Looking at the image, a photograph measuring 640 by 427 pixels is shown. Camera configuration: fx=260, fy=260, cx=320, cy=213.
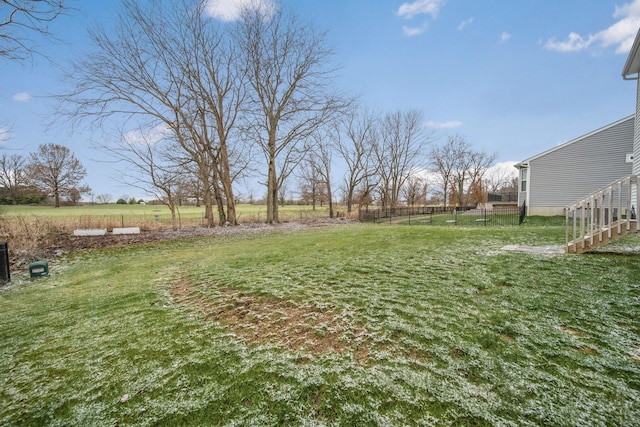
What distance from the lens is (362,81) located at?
18.4m

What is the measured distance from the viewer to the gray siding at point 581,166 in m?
13.9

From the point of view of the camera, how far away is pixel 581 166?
592 inches

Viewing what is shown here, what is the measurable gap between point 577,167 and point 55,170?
44.0 m

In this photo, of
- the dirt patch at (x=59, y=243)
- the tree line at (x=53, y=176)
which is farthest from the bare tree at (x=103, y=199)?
the dirt patch at (x=59, y=243)

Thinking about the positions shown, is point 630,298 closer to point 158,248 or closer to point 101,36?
point 158,248

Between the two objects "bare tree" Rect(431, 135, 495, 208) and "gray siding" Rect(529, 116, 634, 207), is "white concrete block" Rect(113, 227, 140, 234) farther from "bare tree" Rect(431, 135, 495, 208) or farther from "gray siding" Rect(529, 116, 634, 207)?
"bare tree" Rect(431, 135, 495, 208)

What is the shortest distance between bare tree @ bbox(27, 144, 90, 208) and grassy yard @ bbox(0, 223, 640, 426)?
30983 mm

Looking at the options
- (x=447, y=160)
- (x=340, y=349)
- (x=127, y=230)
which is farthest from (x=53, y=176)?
(x=447, y=160)

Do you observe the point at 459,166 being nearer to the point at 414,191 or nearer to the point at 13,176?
the point at 414,191

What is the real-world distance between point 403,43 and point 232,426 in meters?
14.7

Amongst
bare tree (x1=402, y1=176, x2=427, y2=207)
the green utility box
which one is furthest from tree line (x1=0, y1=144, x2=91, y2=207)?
bare tree (x1=402, y1=176, x2=427, y2=207)

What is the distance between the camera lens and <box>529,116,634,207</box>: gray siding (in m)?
13.9

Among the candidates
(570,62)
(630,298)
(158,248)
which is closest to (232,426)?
(630,298)

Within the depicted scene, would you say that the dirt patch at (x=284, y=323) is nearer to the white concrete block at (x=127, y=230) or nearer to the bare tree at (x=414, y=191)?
the white concrete block at (x=127, y=230)
